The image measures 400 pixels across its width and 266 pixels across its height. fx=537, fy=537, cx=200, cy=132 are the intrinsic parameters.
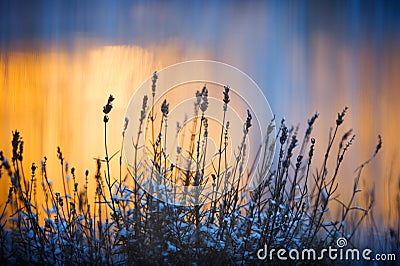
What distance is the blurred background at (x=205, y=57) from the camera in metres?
3.51

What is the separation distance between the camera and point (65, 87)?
355 centimetres

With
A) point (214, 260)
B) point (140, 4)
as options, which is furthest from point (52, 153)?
point (214, 260)

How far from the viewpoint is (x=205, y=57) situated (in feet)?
11.5

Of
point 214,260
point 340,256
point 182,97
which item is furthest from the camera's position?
point 182,97

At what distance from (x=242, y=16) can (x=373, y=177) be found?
138cm

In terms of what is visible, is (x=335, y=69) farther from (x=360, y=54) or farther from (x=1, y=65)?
(x=1, y=65)

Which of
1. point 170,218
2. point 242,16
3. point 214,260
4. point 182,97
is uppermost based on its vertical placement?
point 242,16
